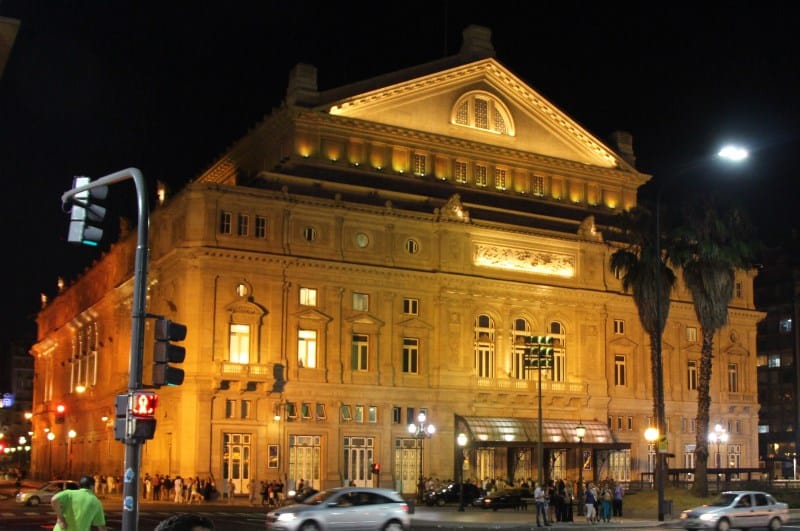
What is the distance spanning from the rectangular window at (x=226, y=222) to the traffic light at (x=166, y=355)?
45.2 meters

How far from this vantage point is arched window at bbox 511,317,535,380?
231ft

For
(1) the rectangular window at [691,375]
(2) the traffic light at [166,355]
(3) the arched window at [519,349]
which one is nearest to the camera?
(2) the traffic light at [166,355]

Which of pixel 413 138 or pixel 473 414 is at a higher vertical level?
pixel 413 138

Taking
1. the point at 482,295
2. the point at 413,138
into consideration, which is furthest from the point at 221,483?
the point at 413,138

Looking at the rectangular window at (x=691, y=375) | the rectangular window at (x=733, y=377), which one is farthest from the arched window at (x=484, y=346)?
the rectangular window at (x=733, y=377)

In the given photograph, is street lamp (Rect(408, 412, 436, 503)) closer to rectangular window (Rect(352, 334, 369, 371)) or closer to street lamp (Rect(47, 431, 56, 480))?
rectangular window (Rect(352, 334, 369, 371))

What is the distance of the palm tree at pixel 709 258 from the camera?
53.1m

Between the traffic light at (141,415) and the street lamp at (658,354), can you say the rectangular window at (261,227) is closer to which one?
the street lamp at (658,354)

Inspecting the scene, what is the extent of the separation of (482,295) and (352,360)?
1018 cm

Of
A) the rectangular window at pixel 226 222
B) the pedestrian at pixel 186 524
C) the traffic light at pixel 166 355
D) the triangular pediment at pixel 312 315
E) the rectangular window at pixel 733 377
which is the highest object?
the rectangular window at pixel 226 222

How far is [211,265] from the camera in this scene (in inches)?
2421

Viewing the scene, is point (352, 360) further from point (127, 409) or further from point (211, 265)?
point (127, 409)

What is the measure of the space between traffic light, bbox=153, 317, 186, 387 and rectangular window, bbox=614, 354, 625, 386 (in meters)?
60.3

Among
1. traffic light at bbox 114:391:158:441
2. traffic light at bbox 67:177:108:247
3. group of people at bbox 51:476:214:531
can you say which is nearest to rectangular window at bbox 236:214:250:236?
traffic light at bbox 67:177:108:247
